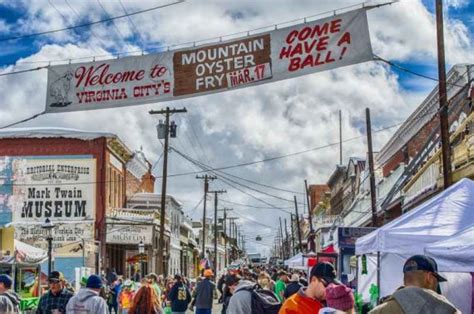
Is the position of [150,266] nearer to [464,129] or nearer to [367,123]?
[367,123]

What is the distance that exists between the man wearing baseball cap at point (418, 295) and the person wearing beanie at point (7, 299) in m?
4.06

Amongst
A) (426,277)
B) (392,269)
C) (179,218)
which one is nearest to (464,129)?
(392,269)

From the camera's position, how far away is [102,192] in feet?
155

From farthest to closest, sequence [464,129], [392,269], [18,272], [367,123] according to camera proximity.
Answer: [367,123] < [18,272] < [464,129] < [392,269]

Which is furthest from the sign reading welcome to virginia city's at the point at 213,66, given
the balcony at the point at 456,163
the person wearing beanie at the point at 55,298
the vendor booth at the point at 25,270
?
the vendor booth at the point at 25,270

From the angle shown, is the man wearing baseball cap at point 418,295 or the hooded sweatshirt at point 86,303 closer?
the man wearing baseball cap at point 418,295

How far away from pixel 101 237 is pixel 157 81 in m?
→ 34.8

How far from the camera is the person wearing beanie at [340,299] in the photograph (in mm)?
5570

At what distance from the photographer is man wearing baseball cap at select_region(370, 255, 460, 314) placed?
15.9ft

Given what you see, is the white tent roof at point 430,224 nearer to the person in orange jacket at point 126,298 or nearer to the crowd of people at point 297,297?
the crowd of people at point 297,297

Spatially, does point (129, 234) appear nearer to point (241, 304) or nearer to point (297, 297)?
point (241, 304)

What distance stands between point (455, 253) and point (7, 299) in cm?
457

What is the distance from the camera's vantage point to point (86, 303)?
882 centimetres

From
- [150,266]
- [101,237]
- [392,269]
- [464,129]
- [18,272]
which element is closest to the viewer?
[392,269]
